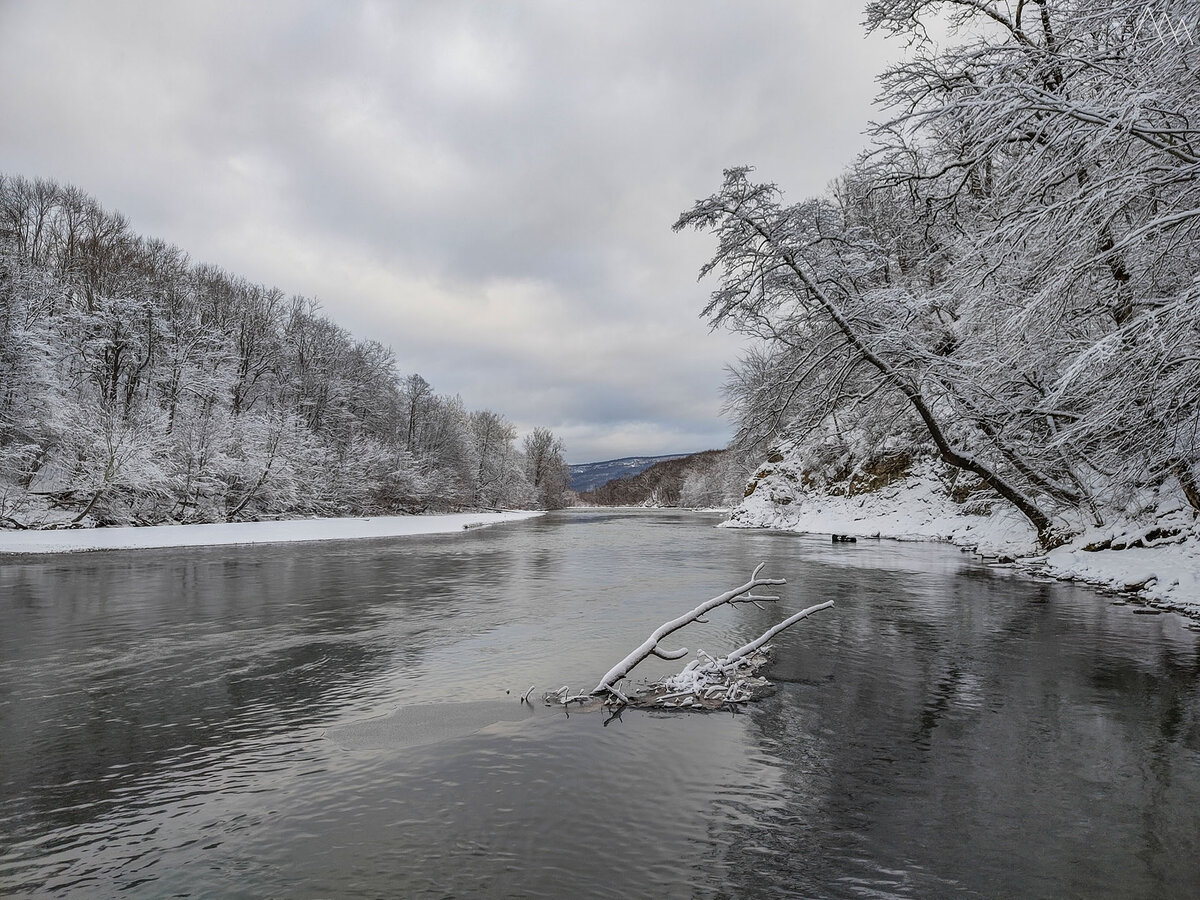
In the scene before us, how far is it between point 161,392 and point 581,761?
1678 inches

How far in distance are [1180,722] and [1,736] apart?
1130 cm

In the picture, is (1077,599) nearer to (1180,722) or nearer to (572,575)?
(1180,722)

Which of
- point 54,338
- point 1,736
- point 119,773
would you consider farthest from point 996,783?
point 54,338

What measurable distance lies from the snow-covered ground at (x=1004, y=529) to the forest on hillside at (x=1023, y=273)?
0.69 m

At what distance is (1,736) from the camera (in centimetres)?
593

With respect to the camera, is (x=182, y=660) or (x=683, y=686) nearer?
(x=683, y=686)

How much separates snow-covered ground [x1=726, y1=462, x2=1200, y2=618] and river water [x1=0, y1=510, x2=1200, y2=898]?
3043 mm

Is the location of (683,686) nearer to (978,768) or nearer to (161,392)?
(978,768)

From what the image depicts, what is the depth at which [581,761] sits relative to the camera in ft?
17.6

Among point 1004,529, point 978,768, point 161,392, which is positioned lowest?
point 978,768

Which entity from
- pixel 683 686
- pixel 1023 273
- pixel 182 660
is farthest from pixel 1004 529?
pixel 182 660

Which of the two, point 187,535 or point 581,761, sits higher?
point 187,535

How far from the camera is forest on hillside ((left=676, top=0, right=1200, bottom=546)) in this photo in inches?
265

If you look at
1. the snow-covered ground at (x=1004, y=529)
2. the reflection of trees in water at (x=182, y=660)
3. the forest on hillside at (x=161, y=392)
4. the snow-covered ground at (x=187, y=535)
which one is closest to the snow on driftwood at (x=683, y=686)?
the reflection of trees in water at (x=182, y=660)
